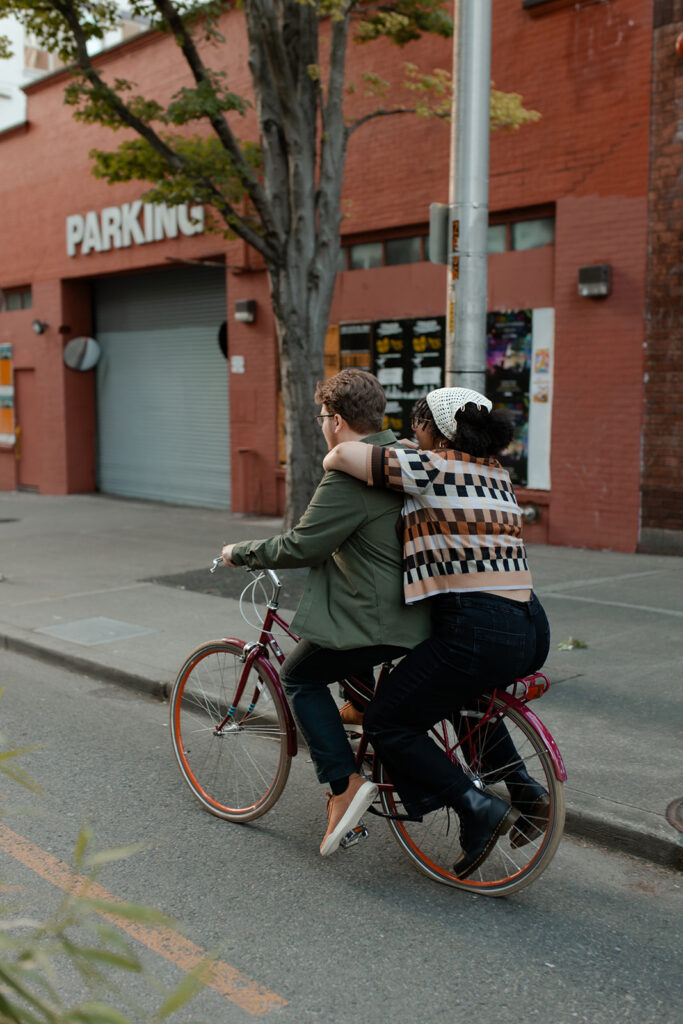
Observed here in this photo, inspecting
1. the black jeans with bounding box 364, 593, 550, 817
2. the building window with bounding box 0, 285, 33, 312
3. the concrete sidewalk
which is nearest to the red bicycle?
the black jeans with bounding box 364, 593, 550, 817

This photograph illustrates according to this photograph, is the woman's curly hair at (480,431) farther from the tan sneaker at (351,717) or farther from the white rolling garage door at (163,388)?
the white rolling garage door at (163,388)

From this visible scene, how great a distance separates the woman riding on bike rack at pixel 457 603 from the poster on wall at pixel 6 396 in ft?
64.2

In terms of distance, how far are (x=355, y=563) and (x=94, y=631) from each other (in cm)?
474

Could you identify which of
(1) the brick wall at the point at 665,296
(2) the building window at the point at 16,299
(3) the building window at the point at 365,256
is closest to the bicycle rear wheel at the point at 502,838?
(1) the brick wall at the point at 665,296

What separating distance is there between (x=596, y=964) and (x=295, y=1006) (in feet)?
3.31

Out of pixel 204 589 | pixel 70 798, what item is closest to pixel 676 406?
pixel 204 589

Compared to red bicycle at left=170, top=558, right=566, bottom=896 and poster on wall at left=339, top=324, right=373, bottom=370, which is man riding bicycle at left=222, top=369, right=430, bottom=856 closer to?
red bicycle at left=170, top=558, right=566, bottom=896

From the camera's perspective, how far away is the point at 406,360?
13.2 meters

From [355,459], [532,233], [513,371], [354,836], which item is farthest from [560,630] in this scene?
[532,233]

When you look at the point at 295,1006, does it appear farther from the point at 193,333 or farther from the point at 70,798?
the point at 193,333

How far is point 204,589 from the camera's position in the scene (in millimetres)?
9523

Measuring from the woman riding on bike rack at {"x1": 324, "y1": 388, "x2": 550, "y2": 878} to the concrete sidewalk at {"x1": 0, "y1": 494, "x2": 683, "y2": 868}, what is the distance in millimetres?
912

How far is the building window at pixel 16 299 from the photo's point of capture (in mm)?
21328

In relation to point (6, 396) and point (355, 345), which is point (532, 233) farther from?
point (6, 396)
